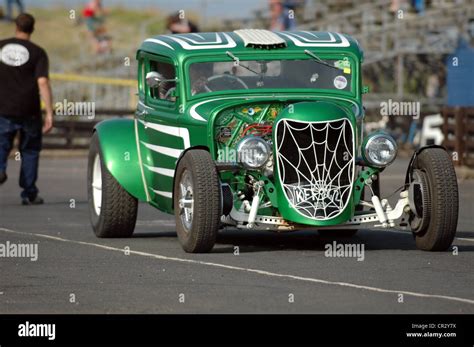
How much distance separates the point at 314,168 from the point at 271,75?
5.57ft

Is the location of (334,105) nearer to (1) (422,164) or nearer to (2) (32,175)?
(1) (422,164)

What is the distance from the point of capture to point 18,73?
18766 mm

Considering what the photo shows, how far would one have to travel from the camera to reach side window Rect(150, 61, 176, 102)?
47.3 ft

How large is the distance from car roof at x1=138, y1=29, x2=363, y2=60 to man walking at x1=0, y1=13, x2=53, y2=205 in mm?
4390

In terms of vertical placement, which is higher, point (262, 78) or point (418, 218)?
point (262, 78)

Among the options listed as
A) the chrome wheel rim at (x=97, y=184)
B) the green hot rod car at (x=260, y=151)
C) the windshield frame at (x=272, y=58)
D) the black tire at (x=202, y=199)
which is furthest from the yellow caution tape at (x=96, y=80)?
the black tire at (x=202, y=199)

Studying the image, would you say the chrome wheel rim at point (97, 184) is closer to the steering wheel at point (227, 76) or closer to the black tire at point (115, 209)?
the black tire at point (115, 209)

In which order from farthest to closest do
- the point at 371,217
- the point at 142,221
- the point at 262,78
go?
the point at 142,221 < the point at 262,78 < the point at 371,217

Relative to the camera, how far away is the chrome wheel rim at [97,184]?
50.7ft

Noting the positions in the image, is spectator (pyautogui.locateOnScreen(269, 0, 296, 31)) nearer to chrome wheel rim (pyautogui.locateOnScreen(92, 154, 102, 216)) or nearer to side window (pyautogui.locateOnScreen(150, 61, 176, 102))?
chrome wheel rim (pyautogui.locateOnScreen(92, 154, 102, 216))

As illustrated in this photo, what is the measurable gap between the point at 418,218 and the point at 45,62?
24.0 feet

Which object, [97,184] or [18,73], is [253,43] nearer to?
[97,184]

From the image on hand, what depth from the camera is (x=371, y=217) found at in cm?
1284
